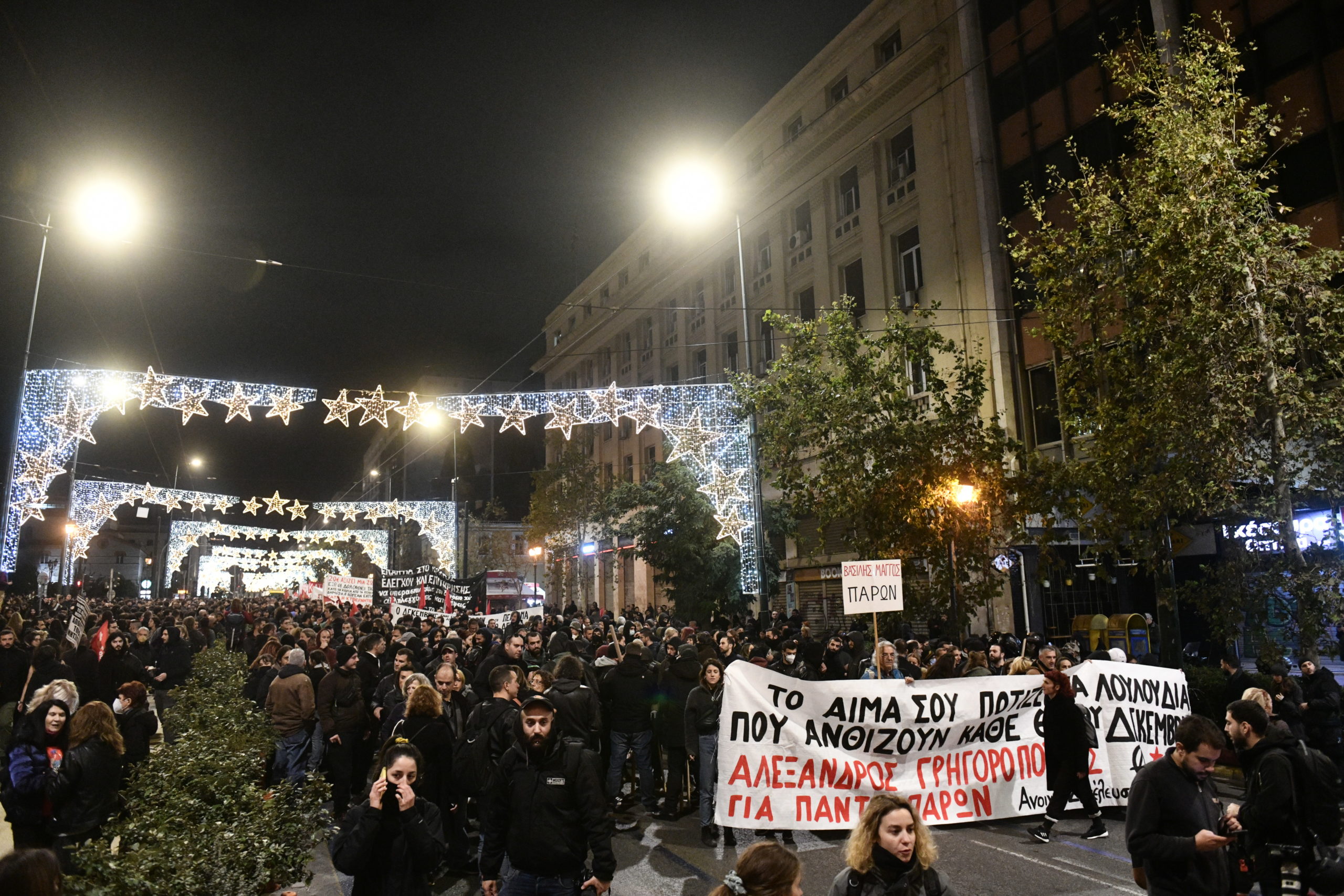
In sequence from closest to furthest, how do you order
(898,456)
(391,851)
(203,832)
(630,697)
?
(203,832) < (391,851) < (630,697) < (898,456)

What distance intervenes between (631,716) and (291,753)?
372 cm

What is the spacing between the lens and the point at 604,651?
12.5 meters

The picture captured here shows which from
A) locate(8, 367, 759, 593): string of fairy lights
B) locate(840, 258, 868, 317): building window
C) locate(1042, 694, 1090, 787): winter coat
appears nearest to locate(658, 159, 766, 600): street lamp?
locate(8, 367, 759, 593): string of fairy lights

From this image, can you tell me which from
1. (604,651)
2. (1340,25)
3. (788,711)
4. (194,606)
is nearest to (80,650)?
(604,651)

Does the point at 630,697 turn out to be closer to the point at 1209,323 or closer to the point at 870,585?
the point at 870,585

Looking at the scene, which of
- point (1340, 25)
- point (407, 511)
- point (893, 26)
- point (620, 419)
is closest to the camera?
point (1340, 25)

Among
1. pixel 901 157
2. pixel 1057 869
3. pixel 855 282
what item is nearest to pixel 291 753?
pixel 1057 869

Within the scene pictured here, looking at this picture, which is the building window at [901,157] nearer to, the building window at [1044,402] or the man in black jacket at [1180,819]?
the building window at [1044,402]

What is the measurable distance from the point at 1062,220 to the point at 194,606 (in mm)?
36013

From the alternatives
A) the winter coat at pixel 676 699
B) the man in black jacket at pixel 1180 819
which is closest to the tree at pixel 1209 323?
the winter coat at pixel 676 699

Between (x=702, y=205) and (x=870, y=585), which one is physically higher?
(x=702, y=205)

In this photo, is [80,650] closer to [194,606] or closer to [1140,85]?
[1140,85]

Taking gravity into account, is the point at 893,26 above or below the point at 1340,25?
above

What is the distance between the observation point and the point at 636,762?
32.4ft
